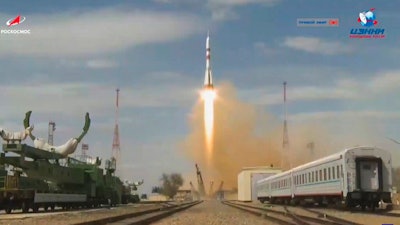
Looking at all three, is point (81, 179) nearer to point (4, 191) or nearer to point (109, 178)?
point (109, 178)

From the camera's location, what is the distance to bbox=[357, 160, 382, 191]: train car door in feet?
105

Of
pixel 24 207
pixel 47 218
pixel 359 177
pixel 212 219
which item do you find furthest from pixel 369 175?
pixel 24 207

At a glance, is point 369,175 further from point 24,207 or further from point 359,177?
point 24,207

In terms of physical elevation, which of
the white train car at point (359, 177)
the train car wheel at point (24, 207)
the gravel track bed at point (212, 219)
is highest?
the white train car at point (359, 177)

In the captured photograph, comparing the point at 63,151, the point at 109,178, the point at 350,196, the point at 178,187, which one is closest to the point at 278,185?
the point at 109,178

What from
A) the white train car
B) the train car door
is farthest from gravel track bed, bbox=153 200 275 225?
the train car door

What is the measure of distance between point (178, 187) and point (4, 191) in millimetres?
139907

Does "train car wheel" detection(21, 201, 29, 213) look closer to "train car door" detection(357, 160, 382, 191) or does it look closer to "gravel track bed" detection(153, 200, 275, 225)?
Result: "gravel track bed" detection(153, 200, 275, 225)

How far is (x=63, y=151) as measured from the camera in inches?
1895

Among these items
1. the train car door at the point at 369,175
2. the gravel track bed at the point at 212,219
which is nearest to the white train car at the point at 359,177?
the train car door at the point at 369,175

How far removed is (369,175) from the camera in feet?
107

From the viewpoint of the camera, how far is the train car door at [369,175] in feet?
105

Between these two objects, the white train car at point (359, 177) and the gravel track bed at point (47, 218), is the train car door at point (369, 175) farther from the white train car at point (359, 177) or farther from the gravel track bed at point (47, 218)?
the gravel track bed at point (47, 218)

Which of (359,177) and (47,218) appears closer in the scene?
(47,218)
